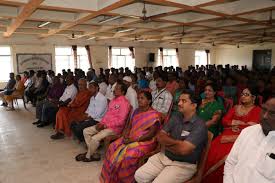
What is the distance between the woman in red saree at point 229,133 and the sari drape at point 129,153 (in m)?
0.67

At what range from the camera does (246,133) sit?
5.80ft

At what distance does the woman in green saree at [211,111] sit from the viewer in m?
3.06

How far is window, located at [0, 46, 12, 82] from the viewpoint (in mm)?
10215

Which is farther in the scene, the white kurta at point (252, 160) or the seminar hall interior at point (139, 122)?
the seminar hall interior at point (139, 122)

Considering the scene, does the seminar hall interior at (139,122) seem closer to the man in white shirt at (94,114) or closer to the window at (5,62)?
the man in white shirt at (94,114)

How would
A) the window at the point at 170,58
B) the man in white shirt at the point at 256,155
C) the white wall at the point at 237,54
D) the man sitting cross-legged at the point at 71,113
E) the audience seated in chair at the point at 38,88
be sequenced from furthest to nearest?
the white wall at the point at 237,54 → the window at the point at 170,58 → the audience seated in chair at the point at 38,88 → the man sitting cross-legged at the point at 71,113 → the man in white shirt at the point at 256,155

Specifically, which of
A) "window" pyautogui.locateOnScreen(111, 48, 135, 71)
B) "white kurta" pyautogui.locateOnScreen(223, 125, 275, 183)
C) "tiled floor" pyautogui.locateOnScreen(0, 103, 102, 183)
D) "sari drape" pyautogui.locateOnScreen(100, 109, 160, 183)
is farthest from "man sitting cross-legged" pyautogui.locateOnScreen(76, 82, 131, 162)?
"window" pyautogui.locateOnScreen(111, 48, 135, 71)

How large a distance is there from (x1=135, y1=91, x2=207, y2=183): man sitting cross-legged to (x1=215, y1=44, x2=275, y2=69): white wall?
16328 millimetres

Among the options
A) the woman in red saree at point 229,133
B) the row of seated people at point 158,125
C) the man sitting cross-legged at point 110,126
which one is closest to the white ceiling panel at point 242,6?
the row of seated people at point 158,125

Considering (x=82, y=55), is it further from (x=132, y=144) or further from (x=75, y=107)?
(x=132, y=144)

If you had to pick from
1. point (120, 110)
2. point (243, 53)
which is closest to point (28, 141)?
point (120, 110)

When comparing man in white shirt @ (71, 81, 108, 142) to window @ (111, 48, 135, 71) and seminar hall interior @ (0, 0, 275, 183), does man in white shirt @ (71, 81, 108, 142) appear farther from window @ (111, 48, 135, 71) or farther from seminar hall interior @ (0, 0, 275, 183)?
window @ (111, 48, 135, 71)

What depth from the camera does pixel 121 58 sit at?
13.5m

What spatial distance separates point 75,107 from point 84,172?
5.57 ft
